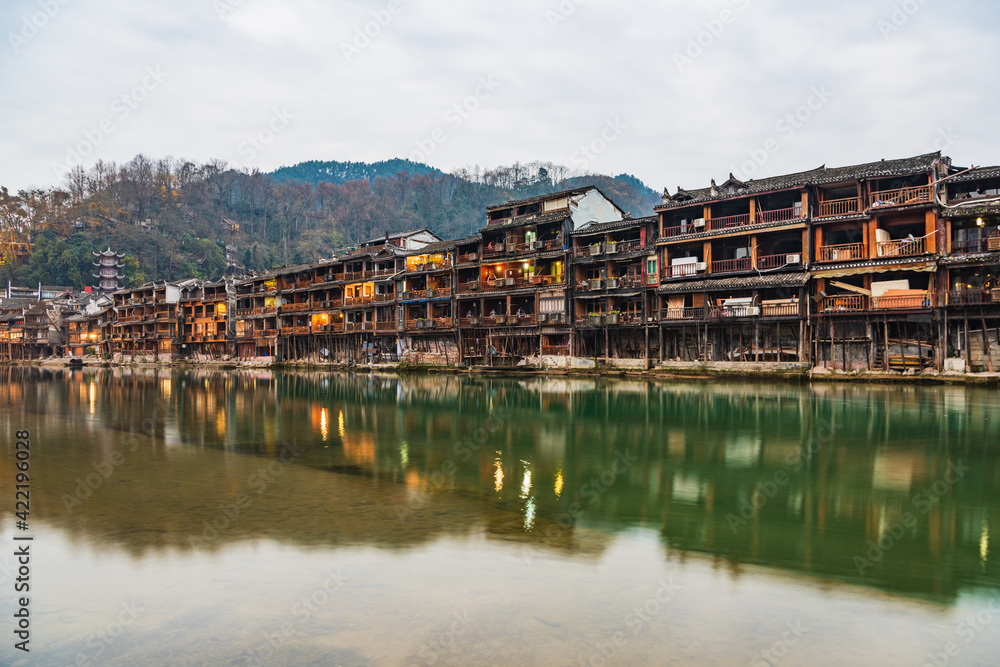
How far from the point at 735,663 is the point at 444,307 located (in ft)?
189

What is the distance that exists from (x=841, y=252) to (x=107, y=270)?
125197 millimetres

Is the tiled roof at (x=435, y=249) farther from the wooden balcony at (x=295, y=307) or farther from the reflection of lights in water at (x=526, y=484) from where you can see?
the reflection of lights in water at (x=526, y=484)

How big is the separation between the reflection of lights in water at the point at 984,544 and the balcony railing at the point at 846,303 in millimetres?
33046

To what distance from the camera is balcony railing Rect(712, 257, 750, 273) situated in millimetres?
44031

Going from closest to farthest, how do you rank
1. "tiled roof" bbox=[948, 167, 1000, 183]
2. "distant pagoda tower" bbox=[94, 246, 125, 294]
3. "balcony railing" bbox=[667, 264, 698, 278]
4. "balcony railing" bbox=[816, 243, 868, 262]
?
"tiled roof" bbox=[948, 167, 1000, 183]
"balcony railing" bbox=[816, 243, 868, 262]
"balcony railing" bbox=[667, 264, 698, 278]
"distant pagoda tower" bbox=[94, 246, 125, 294]

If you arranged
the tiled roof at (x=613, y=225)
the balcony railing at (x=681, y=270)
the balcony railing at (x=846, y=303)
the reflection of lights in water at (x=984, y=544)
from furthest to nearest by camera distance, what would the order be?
1. the tiled roof at (x=613, y=225)
2. the balcony railing at (x=681, y=270)
3. the balcony railing at (x=846, y=303)
4. the reflection of lights in water at (x=984, y=544)

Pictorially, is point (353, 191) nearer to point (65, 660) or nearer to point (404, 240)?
point (404, 240)

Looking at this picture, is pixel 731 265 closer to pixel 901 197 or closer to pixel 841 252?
pixel 841 252

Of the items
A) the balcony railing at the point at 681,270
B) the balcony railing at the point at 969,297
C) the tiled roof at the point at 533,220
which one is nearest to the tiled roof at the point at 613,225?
the tiled roof at the point at 533,220

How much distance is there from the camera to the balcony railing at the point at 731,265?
4403 cm

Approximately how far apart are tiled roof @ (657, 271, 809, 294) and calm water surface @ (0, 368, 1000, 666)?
22.2 m

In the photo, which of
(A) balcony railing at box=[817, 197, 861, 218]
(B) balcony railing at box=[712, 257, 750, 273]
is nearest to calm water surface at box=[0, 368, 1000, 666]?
(A) balcony railing at box=[817, 197, 861, 218]

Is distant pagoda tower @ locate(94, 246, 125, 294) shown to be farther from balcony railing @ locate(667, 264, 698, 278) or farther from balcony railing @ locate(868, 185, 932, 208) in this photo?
balcony railing @ locate(868, 185, 932, 208)

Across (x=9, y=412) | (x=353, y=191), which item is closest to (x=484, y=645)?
(x=9, y=412)
